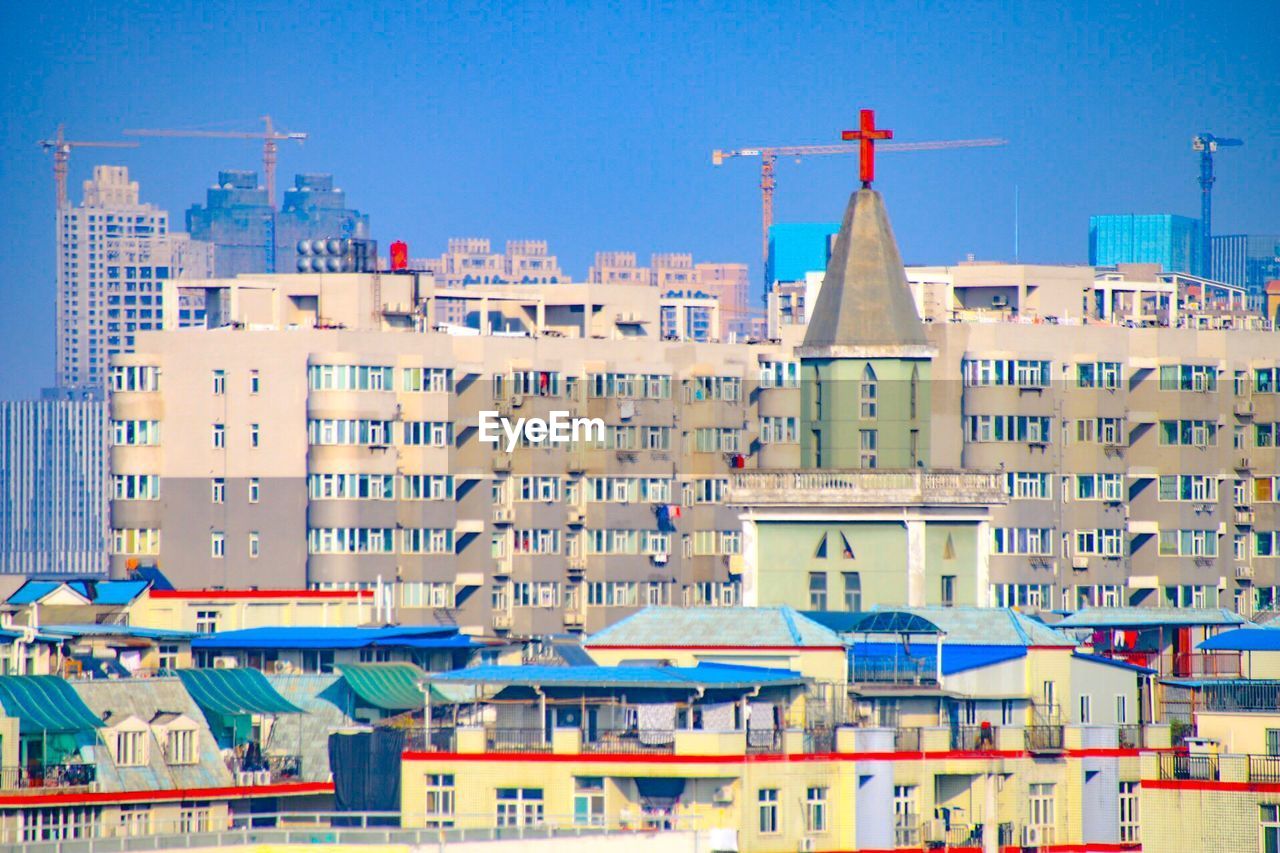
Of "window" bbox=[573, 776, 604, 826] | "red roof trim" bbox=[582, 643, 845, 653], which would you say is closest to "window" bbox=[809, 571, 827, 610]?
"red roof trim" bbox=[582, 643, 845, 653]

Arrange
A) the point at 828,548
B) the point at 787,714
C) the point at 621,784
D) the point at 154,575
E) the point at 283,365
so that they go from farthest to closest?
1. the point at 283,365
2. the point at 154,575
3. the point at 828,548
4. the point at 787,714
5. the point at 621,784

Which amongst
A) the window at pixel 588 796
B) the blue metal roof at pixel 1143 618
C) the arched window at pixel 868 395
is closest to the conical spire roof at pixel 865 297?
the arched window at pixel 868 395

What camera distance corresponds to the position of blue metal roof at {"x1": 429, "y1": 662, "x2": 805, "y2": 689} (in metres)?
96.5

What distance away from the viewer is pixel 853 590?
137m

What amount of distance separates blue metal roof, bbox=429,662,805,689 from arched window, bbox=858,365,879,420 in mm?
38617

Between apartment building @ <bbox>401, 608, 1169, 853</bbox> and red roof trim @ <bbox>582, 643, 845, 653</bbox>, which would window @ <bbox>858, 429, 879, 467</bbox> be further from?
red roof trim @ <bbox>582, 643, 845, 653</bbox>

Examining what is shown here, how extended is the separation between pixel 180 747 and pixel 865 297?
149 feet

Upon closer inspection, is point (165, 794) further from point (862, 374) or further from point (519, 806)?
point (862, 374)

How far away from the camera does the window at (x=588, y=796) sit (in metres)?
93.4

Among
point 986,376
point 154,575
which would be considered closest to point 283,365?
point 154,575

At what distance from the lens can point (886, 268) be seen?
14250 cm

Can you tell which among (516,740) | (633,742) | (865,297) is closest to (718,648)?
(516,740)

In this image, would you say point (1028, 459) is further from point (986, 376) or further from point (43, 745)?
point (43, 745)

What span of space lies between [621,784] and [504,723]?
4.71 m
